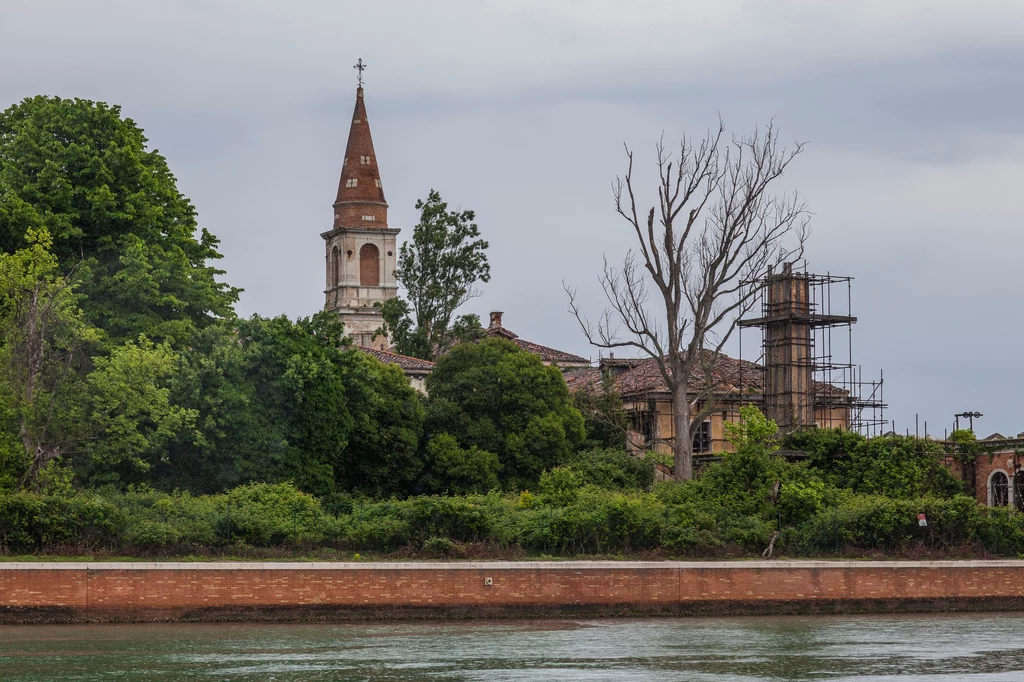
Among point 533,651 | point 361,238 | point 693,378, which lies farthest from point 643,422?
point 361,238

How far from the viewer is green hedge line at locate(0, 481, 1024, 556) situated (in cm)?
3481

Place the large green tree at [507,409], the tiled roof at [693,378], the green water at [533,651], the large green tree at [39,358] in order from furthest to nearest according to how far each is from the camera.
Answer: the tiled roof at [693,378], the large green tree at [507,409], the large green tree at [39,358], the green water at [533,651]

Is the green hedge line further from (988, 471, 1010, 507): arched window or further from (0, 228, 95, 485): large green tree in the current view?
(988, 471, 1010, 507): arched window

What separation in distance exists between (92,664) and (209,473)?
1687 centimetres

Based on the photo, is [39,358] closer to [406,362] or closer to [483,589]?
[483,589]

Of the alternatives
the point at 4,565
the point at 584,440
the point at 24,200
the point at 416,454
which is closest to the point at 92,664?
→ the point at 4,565

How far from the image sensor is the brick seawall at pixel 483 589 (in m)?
32.8

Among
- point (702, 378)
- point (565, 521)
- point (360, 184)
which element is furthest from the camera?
point (360, 184)

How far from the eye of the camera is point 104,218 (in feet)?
146

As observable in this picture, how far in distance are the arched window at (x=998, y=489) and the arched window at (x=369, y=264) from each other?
49.1 m

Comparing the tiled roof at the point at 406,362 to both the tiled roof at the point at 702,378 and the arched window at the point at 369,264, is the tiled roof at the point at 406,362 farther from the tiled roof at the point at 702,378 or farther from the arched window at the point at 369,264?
the arched window at the point at 369,264

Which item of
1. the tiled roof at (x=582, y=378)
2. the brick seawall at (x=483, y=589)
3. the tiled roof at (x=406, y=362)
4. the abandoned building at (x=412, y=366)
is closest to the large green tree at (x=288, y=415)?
the brick seawall at (x=483, y=589)

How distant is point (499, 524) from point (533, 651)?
903 cm

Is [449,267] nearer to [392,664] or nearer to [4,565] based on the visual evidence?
[4,565]
